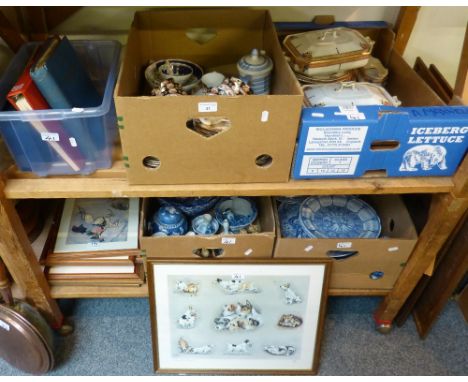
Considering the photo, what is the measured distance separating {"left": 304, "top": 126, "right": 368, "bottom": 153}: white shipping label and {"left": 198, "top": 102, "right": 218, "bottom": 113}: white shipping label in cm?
19

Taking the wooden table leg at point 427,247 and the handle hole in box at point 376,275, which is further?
the handle hole in box at point 376,275

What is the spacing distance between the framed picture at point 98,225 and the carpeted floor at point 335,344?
315 mm

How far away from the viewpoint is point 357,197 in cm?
124

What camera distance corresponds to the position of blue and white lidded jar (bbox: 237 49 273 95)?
964mm

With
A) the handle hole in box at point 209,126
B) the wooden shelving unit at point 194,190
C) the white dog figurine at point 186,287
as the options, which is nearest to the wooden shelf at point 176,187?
the wooden shelving unit at point 194,190

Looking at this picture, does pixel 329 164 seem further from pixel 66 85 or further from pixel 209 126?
pixel 66 85

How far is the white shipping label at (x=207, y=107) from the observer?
79 centimetres

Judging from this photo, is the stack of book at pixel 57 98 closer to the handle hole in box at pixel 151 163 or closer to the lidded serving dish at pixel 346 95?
the handle hole in box at pixel 151 163

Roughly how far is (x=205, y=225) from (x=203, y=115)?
38 cm

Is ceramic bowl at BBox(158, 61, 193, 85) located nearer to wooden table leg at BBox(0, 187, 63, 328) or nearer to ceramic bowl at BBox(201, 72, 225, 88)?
ceramic bowl at BBox(201, 72, 225, 88)

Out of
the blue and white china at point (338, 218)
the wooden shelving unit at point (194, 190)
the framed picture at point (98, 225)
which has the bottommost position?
the framed picture at point (98, 225)

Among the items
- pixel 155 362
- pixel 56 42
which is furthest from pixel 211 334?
pixel 56 42

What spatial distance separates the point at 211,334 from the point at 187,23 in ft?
→ 2.72

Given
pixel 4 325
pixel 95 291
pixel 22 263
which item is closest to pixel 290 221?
pixel 95 291
